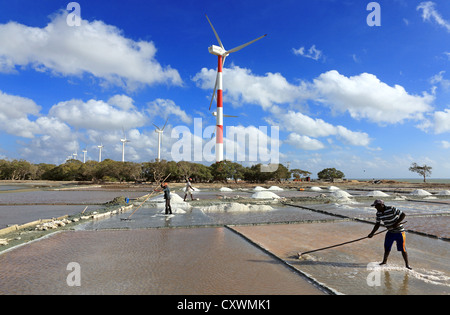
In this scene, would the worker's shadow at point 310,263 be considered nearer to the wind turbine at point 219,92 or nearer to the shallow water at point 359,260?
the shallow water at point 359,260

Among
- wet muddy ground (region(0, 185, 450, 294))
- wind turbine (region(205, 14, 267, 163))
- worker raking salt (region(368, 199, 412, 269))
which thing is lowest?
wet muddy ground (region(0, 185, 450, 294))

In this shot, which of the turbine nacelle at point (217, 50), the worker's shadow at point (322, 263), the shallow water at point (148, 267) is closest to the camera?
the shallow water at point (148, 267)

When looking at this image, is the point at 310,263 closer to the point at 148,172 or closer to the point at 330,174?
the point at 148,172

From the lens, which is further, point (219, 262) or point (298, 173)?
point (298, 173)

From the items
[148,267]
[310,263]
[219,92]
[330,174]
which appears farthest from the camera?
[330,174]

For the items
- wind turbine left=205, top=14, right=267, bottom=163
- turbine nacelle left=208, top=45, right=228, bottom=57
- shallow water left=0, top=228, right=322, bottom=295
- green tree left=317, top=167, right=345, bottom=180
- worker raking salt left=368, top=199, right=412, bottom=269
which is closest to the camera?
shallow water left=0, top=228, right=322, bottom=295

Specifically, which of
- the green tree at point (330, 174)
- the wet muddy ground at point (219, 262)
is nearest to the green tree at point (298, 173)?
the green tree at point (330, 174)

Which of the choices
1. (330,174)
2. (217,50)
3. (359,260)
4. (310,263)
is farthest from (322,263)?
(330,174)

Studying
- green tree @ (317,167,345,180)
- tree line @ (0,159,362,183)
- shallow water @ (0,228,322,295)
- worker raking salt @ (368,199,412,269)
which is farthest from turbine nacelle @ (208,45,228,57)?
worker raking salt @ (368,199,412,269)

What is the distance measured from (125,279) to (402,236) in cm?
555

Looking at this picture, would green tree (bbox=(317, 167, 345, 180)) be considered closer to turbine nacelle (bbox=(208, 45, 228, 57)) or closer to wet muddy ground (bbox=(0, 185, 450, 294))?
turbine nacelle (bbox=(208, 45, 228, 57))
